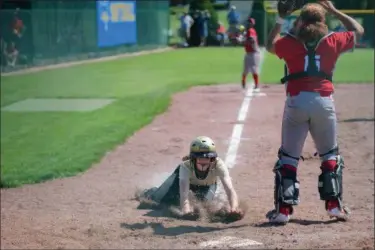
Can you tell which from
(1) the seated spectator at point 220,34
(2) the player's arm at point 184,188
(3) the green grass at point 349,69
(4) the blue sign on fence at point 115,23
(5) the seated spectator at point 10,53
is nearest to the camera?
(2) the player's arm at point 184,188

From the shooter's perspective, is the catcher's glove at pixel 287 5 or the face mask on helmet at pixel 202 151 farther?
the face mask on helmet at pixel 202 151

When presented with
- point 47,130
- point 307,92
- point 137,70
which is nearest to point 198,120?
point 47,130

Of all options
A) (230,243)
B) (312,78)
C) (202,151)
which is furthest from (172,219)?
(312,78)

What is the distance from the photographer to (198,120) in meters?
13.5

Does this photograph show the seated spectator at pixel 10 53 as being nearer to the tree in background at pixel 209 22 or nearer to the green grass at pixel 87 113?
the green grass at pixel 87 113

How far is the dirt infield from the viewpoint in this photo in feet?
19.8

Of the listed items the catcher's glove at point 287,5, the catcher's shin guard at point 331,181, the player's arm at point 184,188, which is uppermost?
the catcher's glove at point 287,5

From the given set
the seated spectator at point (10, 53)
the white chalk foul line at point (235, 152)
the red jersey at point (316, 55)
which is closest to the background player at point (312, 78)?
the red jersey at point (316, 55)

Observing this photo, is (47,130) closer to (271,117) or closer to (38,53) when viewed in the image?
(271,117)

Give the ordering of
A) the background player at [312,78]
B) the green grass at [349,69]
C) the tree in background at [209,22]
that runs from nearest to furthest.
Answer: the background player at [312,78] < the green grass at [349,69] < the tree in background at [209,22]

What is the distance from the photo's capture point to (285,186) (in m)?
5.97

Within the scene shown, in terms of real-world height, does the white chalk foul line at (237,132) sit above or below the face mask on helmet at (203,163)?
below

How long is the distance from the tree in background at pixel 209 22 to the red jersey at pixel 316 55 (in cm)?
3159

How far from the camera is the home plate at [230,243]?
5.65 metres
